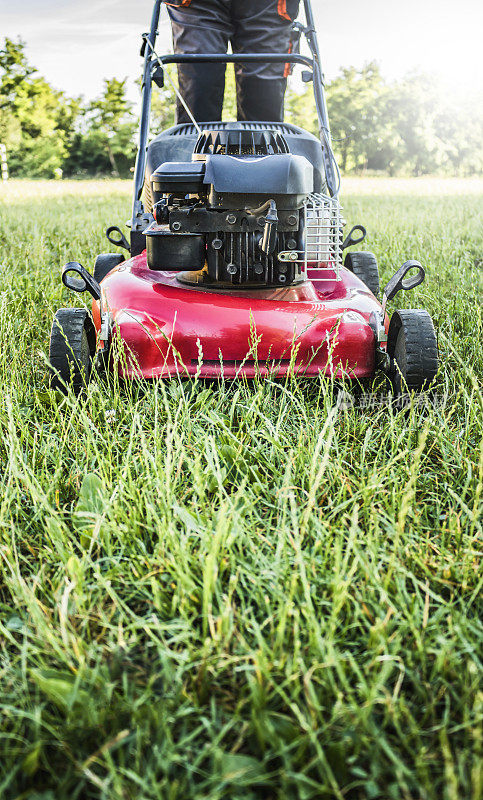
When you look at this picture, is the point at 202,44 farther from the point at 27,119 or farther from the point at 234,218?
the point at 27,119

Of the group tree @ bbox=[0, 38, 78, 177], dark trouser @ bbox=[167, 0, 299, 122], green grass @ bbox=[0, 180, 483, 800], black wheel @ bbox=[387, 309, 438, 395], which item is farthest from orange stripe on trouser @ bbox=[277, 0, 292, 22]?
tree @ bbox=[0, 38, 78, 177]

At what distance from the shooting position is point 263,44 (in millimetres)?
2770

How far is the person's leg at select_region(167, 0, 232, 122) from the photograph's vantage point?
2.67 meters

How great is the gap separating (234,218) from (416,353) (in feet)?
1.90

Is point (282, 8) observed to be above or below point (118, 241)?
above

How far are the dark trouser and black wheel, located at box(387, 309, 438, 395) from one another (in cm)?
150

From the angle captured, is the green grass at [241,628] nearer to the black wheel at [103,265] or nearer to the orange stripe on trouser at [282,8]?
the black wheel at [103,265]

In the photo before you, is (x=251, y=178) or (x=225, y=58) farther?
(x=225, y=58)

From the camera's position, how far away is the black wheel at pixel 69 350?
5.62 ft

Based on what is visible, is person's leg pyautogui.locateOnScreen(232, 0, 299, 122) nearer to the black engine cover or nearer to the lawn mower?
the lawn mower

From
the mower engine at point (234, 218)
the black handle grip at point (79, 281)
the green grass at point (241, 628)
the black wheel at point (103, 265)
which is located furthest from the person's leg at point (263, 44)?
the green grass at point (241, 628)

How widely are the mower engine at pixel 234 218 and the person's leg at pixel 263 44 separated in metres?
1.17

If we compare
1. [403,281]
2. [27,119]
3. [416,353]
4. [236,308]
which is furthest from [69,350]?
[27,119]

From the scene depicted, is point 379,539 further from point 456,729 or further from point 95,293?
point 95,293
